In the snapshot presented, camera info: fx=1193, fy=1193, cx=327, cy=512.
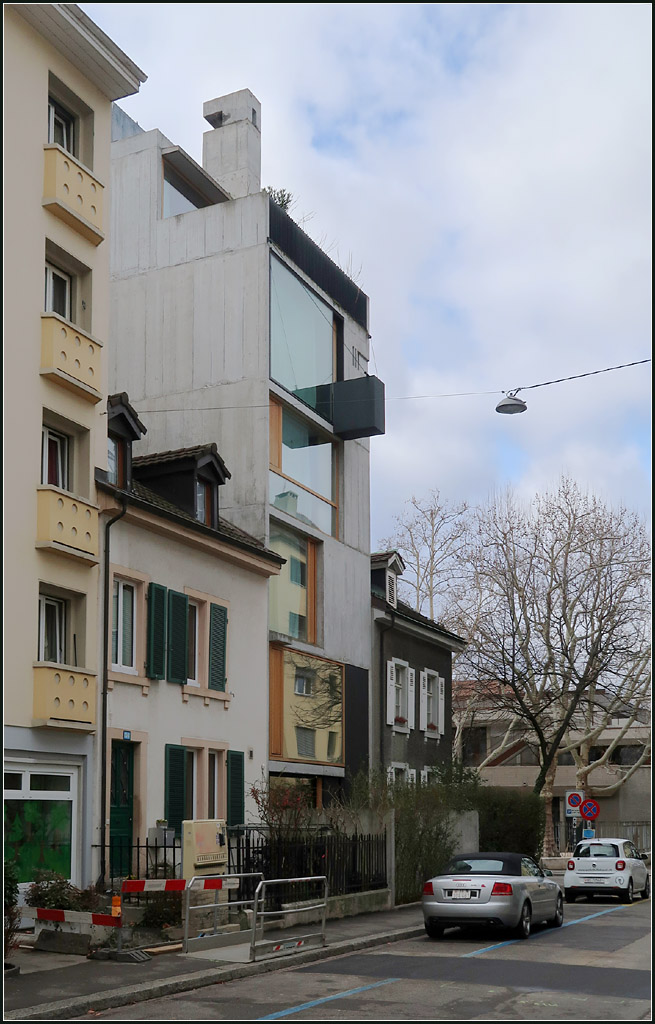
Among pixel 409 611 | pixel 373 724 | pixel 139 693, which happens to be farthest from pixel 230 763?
pixel 409 611

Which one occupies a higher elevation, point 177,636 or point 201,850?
point 177,636

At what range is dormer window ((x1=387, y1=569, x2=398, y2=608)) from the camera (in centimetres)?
3503

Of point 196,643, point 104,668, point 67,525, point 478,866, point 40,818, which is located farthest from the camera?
point 196,643

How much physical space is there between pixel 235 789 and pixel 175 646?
381 centimetres

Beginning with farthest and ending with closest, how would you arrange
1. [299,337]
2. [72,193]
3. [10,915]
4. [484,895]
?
1. [299,337]
2. [72,193]
3. [484,895]
4. [10,915]

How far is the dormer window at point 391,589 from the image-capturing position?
3503 centimetres

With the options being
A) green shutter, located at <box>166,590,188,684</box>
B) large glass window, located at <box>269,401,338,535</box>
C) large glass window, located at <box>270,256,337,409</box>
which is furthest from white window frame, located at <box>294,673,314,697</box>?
large glass window, located at <box>270,256,337,409</box>

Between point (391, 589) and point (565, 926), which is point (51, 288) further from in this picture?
point (391, 589)

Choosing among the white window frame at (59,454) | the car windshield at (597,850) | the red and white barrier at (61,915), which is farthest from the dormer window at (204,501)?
the car windshield at (597,850)

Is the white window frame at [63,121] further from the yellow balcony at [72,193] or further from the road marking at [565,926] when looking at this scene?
the road marking at [565,926]

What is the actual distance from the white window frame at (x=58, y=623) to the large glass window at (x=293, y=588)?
8.31 metres

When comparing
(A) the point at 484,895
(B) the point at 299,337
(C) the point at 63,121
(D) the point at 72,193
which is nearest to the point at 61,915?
(A) the point at 484,895

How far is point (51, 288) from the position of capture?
2109 cm

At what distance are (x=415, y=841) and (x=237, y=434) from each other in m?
10.2
